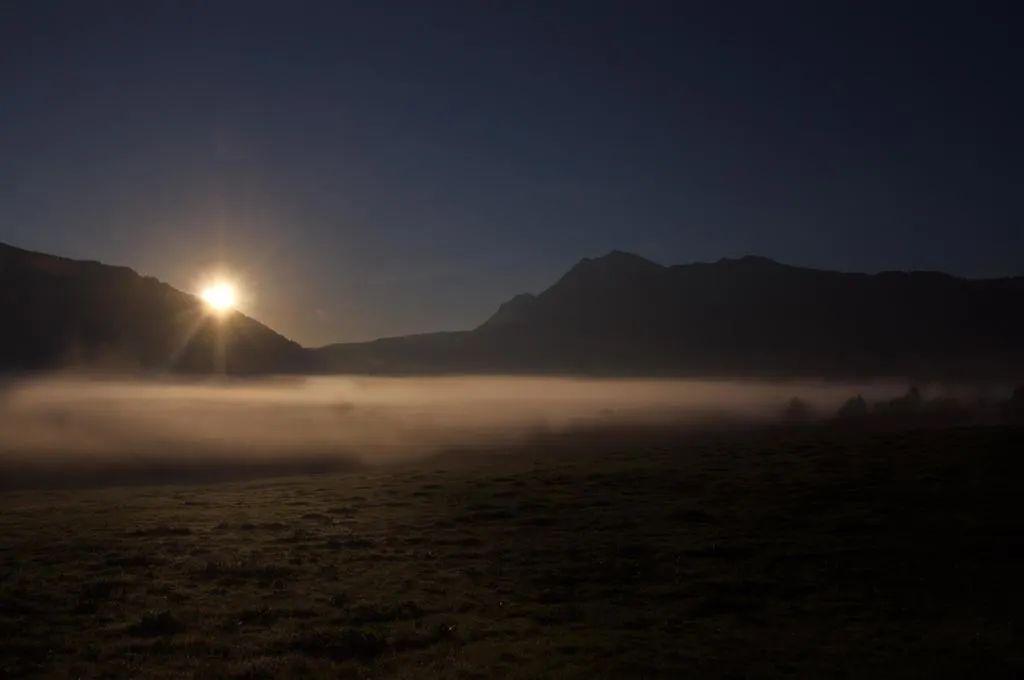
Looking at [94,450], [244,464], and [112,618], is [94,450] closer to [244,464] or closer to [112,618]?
[244,464]

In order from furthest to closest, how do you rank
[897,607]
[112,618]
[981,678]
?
[897,607]
[112,618]
[981,678]

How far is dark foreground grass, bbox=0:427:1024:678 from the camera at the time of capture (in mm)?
23922

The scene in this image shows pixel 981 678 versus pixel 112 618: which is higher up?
pixel 112 618

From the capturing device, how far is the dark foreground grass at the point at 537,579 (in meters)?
23.9

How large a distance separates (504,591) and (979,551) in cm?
2298

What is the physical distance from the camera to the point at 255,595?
30938mm

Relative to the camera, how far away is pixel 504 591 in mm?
32500

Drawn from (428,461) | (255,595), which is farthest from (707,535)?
(428,461)

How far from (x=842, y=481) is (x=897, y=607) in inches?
1146

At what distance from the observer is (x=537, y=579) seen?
3428cm

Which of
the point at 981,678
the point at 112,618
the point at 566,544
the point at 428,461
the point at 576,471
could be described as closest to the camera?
the point at 981,678

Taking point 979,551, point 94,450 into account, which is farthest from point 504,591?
point 94,450

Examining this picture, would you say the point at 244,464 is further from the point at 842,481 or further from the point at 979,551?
the point at 979,551

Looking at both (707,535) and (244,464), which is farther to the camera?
(244,464)
